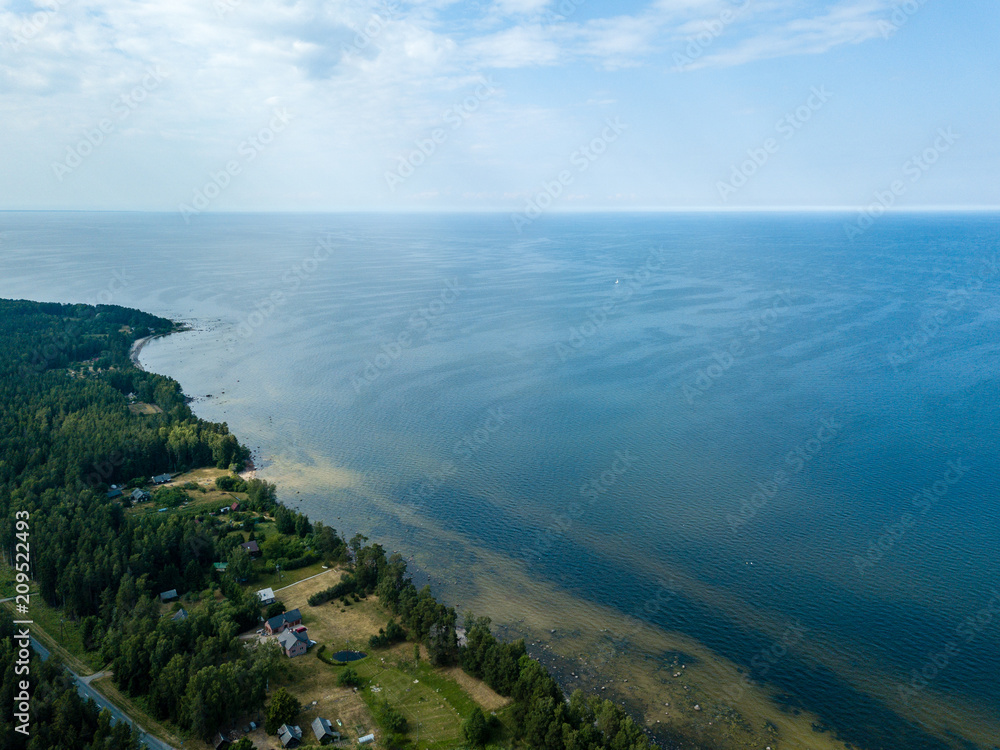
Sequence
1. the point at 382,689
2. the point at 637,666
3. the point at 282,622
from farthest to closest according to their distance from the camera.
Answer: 1. the point at 282,622
2. the point at 637,666
3. the point at 382,689

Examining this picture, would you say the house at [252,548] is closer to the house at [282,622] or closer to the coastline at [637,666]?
the house at [282,622]

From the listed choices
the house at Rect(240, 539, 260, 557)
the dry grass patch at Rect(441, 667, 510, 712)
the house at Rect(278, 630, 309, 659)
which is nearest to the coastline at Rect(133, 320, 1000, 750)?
the dry grass patch at Rect(441, 667, 510, 712)

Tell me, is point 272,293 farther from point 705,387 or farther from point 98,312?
point 705,387

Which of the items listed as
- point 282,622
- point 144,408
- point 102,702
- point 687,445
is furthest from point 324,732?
point 144,408

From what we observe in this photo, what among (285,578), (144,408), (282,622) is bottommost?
(282,622)

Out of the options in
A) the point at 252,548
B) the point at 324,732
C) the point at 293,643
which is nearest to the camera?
the point at 324,732

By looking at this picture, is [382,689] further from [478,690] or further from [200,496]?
[200,496]
